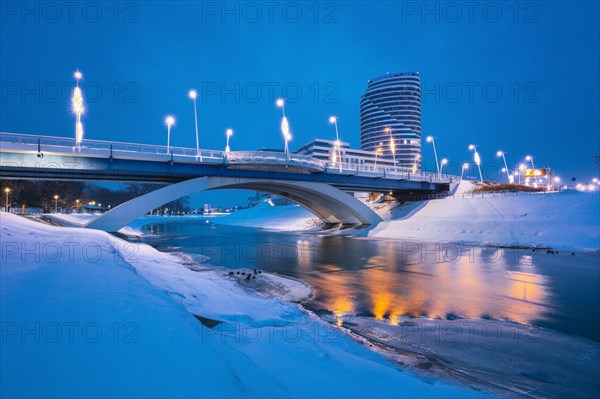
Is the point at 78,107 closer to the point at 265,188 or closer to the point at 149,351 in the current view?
the point at 265,188

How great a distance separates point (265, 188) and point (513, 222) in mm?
35878

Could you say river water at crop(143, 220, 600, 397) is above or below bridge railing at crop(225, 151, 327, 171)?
below

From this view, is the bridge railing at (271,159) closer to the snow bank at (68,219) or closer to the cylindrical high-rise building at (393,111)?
the snow bank at (68,219)

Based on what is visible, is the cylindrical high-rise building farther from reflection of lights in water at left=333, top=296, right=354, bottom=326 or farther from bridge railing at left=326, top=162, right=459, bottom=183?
reflection of lights in water at left=333, top=296, right=354, bottom=326

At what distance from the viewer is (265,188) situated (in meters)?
53.4

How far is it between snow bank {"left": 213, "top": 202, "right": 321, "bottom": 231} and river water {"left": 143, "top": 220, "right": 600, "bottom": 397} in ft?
152

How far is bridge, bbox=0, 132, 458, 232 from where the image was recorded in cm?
2855

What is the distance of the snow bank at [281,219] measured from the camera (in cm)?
6825

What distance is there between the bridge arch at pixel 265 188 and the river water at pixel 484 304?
18351 mm

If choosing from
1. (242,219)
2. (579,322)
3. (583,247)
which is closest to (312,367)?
(579,322)

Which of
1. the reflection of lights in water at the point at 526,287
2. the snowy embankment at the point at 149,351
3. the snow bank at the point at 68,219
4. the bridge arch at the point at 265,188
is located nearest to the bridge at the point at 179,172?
the bridge arch at the point at 265,188

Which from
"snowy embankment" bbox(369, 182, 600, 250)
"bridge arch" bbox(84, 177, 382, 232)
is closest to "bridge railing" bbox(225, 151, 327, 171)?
"bridge arch" bbox(84, 177, 382, 232)

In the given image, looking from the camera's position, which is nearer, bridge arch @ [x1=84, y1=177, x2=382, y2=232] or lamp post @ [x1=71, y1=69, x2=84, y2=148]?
lamp post @ [x1=71, y1=69, x2=84, y2=148]

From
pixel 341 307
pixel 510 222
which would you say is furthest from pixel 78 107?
pixel 510 222
